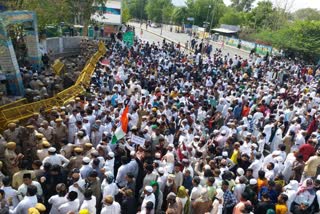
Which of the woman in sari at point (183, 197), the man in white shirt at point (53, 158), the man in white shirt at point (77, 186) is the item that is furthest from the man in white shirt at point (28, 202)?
the woman in sari at point (183, 197)

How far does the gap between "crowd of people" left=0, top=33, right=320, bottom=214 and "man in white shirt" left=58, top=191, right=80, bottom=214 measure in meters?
0.01

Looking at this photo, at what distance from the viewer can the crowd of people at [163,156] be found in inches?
211

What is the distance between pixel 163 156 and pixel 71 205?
279 cm

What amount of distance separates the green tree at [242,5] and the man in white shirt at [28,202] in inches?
3499

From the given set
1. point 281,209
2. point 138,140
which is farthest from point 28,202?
point 281,209

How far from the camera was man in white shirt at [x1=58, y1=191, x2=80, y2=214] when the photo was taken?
189 inches

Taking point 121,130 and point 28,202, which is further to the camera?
point 121,130

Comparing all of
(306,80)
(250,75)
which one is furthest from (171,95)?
(306,80)

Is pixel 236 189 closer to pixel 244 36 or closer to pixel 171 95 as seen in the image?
pixel 171 95

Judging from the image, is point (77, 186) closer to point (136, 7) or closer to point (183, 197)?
point (183, 197)

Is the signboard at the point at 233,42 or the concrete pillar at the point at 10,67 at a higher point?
the concrete pillar at the point at 10,67

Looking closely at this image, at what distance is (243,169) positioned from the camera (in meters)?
7.02

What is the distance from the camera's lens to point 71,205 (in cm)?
Result: 484

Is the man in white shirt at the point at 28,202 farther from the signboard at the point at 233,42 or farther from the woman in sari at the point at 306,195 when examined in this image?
the signboard at the point at 233,42
